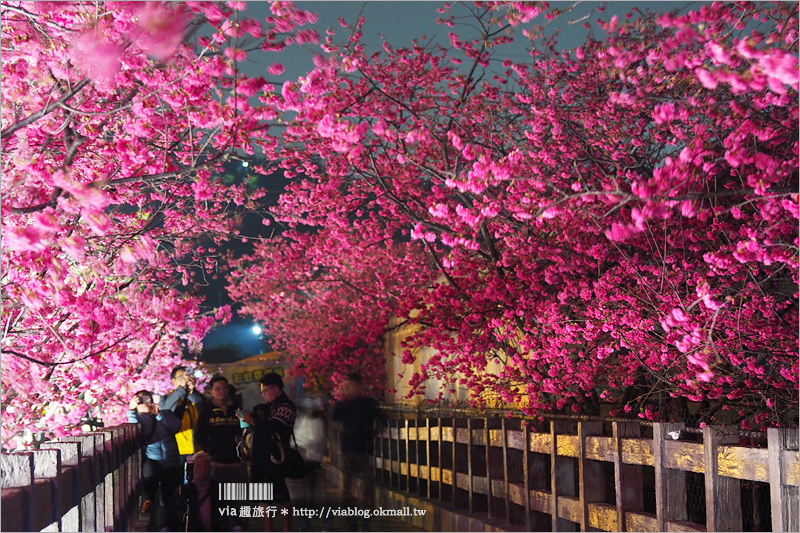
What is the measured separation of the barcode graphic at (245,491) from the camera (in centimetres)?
855

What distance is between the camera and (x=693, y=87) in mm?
7777

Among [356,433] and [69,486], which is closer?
[69,486]

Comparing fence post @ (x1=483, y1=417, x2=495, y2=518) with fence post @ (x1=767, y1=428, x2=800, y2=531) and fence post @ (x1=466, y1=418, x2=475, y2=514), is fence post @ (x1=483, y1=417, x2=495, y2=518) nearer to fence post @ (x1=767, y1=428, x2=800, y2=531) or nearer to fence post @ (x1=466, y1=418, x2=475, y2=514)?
fence post @ (x1=466, y1=418, x2=475, y2=514)

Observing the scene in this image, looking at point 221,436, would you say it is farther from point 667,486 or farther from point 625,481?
point 667,486

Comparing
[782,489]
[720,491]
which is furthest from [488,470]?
[782,489]

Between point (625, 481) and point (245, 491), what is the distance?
13.4ft

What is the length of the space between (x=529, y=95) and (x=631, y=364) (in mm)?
3769

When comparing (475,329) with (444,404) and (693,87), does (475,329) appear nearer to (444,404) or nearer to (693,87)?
(693,87)

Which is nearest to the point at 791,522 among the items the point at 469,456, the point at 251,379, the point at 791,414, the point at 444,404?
the point at 791,414

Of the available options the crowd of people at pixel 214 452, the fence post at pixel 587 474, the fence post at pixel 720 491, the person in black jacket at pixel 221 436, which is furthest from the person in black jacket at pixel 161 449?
the fence post at pixel 720 491

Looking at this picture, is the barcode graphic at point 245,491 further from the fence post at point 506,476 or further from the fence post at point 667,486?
the fence post at point 667,486

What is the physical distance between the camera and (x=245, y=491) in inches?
340

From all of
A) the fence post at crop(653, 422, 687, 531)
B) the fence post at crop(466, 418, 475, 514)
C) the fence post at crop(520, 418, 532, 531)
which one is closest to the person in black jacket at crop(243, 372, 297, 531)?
the fence post at crop(466, 418, 475, 514)

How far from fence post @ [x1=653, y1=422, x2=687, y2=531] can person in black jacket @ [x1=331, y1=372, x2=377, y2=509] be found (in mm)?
7820
